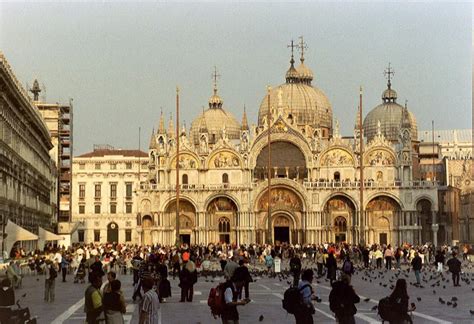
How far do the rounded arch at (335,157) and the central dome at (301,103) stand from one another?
746 cm

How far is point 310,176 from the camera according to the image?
93.5 metres

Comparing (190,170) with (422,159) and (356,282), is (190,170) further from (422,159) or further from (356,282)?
(356,282)

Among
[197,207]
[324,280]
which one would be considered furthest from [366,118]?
[324,280]

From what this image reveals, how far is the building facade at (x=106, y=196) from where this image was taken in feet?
391

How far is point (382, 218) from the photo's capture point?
9250cm

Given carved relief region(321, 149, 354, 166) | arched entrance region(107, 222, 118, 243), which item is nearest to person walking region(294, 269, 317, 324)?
carved relief region(321, 149, 354, 166)

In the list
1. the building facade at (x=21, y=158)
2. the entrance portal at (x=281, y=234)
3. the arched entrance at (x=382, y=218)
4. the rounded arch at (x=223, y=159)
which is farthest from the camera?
the rounded arch at (x=223, y=159)

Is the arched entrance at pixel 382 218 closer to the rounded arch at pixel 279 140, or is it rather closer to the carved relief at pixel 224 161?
the rounded arch at pixel 279 140

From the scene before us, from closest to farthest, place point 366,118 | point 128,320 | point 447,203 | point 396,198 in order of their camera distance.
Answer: point 128,320
point 396,198
point 447,203
point 366,118

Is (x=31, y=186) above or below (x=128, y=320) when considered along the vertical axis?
above

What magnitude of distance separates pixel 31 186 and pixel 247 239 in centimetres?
3206

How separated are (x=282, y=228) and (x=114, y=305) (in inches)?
3118

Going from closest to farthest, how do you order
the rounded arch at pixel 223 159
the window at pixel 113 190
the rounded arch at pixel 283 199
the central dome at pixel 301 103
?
the rounded arch at pixel 283 199
the rounded arch at pixel 223 159
the central dome at pixel 301 103
the window at pixel 113 190

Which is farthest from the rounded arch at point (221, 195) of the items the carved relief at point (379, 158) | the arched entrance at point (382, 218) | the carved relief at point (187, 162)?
the carved relief at point (379, 158)
